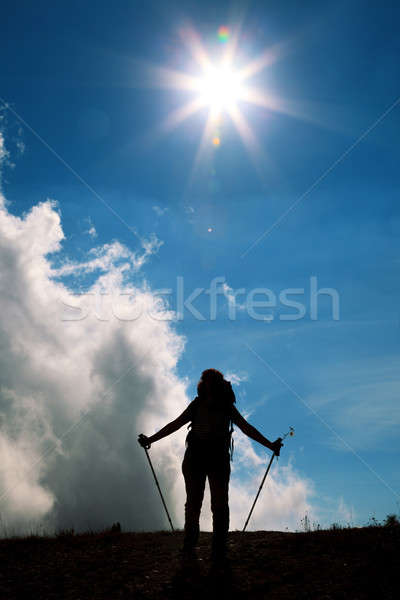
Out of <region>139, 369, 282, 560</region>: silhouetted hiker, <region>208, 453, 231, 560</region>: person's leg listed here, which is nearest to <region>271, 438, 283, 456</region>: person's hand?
<region>139, 369, 282, 560</region>: silhouetted hiker

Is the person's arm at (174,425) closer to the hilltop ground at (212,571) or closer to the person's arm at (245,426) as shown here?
the person's arm at (245,426)

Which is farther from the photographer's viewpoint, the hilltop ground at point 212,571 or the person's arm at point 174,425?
the person's arm at point 174,425

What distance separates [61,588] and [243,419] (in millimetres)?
2928

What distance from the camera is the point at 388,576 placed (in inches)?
220

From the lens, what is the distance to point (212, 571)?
5.96 meters

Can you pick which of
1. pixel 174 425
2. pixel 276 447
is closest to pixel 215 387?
pixel 174 425

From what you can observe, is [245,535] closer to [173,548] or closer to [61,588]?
[173,548]

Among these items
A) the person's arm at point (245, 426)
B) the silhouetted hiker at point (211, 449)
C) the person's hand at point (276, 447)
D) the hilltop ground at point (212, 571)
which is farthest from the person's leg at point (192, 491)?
the person's hand at point (276, 447)

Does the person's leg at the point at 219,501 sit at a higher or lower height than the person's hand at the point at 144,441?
lower

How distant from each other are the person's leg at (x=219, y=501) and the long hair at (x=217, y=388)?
27.7 inches

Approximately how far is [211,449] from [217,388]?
2.60 ft

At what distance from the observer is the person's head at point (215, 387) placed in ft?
22.3

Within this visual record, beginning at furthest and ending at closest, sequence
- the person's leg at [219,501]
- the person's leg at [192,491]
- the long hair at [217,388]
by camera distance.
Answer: the long hair at [217,388] < the person's leg at [192,491] < the person's leg at [219,501]

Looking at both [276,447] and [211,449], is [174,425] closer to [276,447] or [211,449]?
[211,449]
